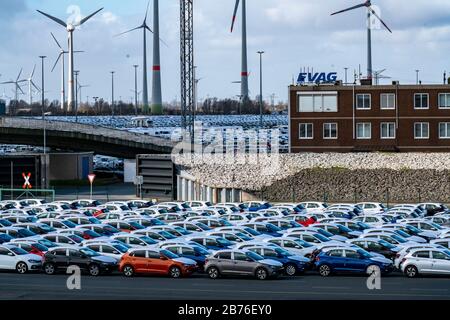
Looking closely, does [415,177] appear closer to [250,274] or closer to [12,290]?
[250,274]

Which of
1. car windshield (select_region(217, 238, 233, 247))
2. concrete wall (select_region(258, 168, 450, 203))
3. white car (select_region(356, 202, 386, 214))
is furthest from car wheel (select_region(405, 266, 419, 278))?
concrete wall (select_region(258, 168, 450, 203))

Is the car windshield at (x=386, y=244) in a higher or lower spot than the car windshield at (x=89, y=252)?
lower

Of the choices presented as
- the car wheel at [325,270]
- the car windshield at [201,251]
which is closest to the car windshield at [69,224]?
the car windshield at [201,251]

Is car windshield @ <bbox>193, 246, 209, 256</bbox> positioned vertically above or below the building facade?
below

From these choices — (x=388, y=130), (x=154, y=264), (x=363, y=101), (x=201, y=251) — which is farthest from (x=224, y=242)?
(x=388, y=130)

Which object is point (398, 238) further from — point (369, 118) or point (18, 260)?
point (369, 118)

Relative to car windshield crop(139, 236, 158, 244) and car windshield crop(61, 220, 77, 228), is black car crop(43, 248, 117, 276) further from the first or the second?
car windshield crop(61, 220, 77, 228)

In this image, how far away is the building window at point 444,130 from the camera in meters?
72.0

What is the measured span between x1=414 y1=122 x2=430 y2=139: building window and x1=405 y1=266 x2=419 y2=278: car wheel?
4335cm

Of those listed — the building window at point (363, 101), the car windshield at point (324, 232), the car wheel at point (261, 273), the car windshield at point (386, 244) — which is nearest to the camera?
the car wheel at point (261, 273)

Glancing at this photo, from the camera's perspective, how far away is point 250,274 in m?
29.9

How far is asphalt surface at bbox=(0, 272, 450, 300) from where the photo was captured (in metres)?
24.8

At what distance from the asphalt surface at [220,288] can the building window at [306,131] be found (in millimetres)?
42906

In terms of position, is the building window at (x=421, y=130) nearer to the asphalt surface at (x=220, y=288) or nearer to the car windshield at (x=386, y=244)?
the car windshield at (x=386, y=244)
